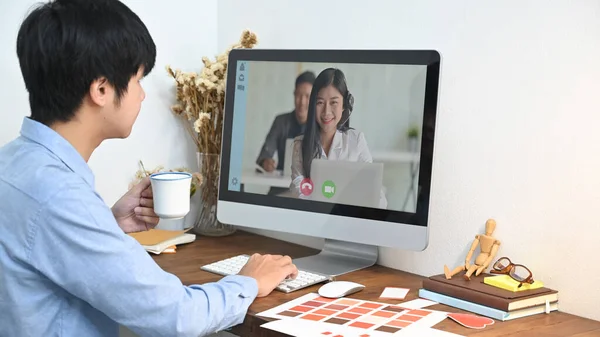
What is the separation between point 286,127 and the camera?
1853 mm

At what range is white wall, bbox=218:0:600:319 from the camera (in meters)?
1.51

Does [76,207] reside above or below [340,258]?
above

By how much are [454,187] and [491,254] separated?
206mm

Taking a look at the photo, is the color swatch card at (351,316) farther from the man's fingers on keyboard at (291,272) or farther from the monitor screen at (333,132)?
the monitor screen at (333,132)

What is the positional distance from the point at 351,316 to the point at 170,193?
46cm

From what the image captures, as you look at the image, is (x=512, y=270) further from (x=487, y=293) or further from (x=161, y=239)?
(x=161, y=239)

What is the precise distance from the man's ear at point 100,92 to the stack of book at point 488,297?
0.79m

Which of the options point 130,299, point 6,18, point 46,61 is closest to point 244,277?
point 130,299

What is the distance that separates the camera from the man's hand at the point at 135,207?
165cm

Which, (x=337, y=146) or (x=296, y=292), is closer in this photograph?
(x=296, y=292)

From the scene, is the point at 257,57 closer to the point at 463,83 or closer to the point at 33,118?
the point at 463,83

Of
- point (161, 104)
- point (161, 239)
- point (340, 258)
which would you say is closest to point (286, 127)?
point (340, 258)

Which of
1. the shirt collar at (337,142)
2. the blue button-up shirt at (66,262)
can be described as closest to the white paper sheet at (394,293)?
the shirt collar at (337,142)

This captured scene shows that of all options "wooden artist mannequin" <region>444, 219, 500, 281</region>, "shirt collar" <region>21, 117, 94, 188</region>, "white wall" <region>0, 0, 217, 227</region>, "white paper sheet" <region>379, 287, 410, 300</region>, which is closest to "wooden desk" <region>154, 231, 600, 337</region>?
"white paper sheet" <region>379, 287, 410, 300</region>
